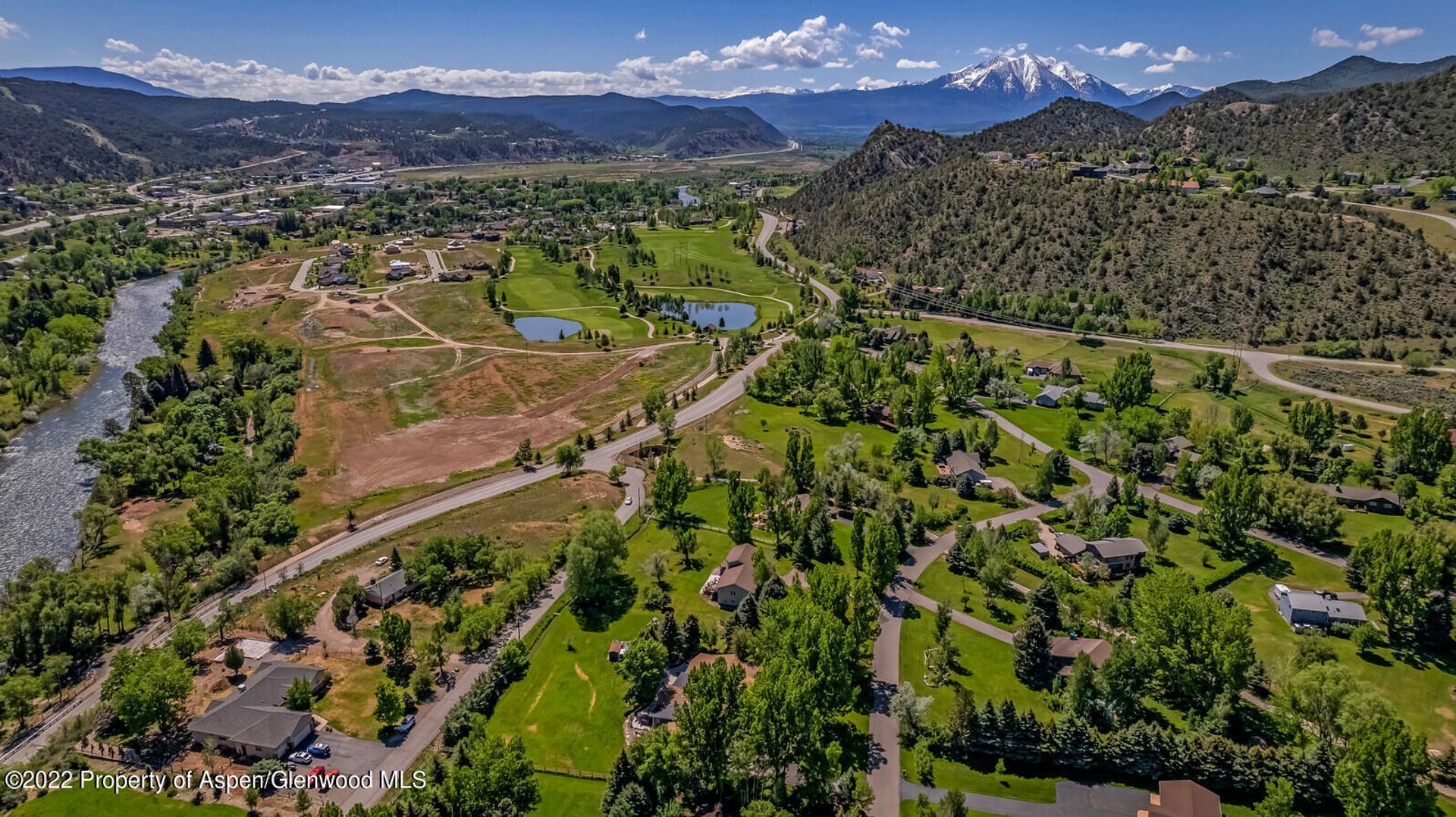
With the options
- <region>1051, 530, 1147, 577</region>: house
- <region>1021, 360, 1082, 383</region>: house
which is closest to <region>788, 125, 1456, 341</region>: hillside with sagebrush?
<region>1021, 360, 1082, 383</region>: house

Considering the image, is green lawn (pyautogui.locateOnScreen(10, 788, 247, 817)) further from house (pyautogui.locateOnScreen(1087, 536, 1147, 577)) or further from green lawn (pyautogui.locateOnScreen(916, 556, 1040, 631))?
house (pyautogui.locateOnScreen(1087, 536, 1147, 577))

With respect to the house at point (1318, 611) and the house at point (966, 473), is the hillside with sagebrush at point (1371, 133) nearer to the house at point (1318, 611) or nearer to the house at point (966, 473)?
the house at point (966, 473)

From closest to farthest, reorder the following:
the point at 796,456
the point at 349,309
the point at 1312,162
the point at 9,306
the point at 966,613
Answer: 1. the point at 966,613
2. the point at 796,456
3. the point at 9,306
4. the point at 349,309
5. the point at 1312,162

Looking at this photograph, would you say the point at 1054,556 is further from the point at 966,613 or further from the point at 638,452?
the point at 638,452

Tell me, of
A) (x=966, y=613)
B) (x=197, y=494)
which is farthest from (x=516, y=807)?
(x=197, y=494)

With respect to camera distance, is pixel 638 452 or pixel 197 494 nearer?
pixel 197 494

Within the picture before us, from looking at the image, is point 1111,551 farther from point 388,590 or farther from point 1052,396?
point 388,590
